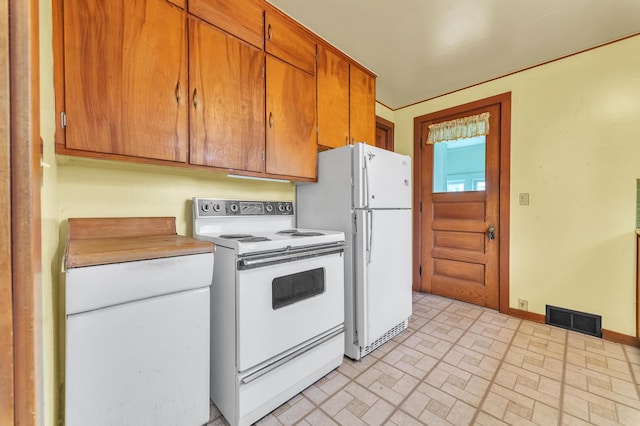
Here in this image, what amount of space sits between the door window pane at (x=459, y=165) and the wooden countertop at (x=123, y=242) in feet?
8.99

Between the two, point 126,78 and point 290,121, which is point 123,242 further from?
point 290,121

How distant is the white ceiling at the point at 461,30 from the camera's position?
1.74m

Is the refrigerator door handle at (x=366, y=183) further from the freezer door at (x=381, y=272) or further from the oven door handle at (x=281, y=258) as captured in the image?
the oven door handle at (x=281, y=258)

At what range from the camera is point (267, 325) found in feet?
4.44

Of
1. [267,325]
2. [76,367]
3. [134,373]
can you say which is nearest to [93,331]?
[76,367]

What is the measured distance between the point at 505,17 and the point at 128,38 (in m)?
2.34

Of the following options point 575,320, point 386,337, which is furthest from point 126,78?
point 575,320

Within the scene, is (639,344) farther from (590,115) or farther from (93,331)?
(93,331)

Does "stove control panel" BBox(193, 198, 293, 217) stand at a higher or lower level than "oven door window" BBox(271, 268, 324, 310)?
higher

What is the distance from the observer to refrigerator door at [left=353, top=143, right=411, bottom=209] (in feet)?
6.03

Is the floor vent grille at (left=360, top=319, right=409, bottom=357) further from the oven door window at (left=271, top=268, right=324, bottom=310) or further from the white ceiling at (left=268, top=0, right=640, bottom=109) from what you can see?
the white ceiling at (left=268, top=0, right=640, bottom=109)

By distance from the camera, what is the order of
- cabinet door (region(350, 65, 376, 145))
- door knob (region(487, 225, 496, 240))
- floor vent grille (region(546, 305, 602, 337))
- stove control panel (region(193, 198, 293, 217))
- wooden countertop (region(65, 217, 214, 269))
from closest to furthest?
wooden countertop (region(65, 217, 214, 269))
stove control panel (region(193, 198, 293, 217))
floor vent grille (region(546, 305, 602, 337))
cabinet door (region(350, 65, 376, 145))
door knob (region(487, 225, 496, 240))

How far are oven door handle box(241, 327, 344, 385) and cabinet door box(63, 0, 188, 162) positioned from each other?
1.17m

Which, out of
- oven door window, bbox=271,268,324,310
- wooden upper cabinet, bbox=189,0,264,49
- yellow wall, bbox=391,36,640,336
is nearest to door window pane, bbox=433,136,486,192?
yellow wall, bbox=391,36,640,336
